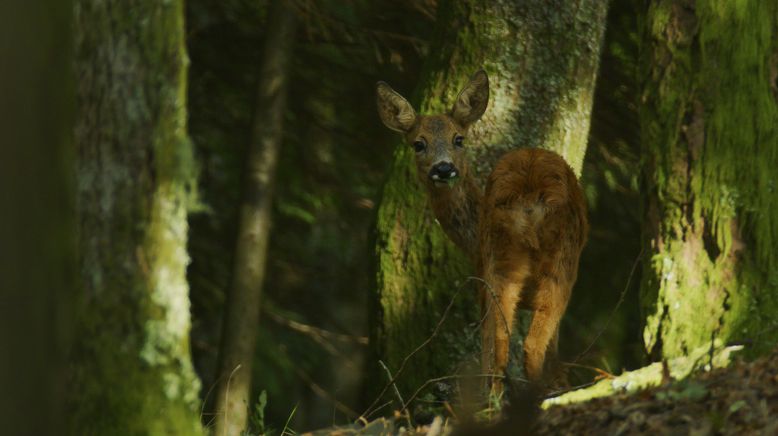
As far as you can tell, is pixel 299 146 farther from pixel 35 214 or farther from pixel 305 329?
pixel 35 214

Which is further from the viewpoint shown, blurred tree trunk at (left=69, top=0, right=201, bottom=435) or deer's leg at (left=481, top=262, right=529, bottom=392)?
deer's leg at (left=481, top=262, right=529, bottom=392)

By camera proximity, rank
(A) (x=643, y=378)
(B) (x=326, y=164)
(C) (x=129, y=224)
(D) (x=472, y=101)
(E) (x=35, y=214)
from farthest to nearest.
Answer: (B) (x=326, y=164) < (D) (x=472, y=101) < (A) (x=643, y=378) < (C) (x=129, y=224) < (E) (x=35, y=214)

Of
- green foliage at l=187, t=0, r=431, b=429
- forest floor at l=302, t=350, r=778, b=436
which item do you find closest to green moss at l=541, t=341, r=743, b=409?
forest floor at l=302, t=350, r=778, b=436

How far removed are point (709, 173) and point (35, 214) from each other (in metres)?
3.76

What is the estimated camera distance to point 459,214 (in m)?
7.73

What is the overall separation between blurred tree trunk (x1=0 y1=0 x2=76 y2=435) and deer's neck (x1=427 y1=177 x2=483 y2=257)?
11.0 ft

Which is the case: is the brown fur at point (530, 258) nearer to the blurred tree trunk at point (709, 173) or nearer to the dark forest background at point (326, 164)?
the blurred tree trunk at point (709, 173)

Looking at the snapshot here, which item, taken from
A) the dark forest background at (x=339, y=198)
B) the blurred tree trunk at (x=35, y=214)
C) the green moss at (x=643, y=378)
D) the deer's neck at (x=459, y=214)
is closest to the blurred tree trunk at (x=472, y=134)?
the dark forest background at (x=339, y=198)

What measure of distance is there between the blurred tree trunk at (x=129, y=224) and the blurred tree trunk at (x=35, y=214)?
8 centimetres

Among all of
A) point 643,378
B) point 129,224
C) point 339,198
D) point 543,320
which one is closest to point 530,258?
point 543,320

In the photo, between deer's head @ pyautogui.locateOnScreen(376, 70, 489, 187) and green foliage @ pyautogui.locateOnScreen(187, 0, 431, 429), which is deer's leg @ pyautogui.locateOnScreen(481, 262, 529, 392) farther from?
green foliage @ pyautogui.locateOnScreen(187, 0, 431, 429)

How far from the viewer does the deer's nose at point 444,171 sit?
7.65 meters

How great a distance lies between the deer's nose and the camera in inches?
301

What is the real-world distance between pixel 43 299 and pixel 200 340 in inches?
330
